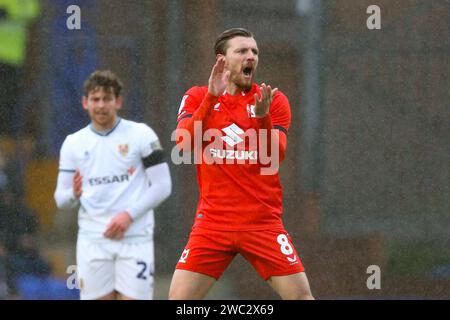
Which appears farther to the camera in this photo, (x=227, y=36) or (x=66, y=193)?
(x=66, y=193)

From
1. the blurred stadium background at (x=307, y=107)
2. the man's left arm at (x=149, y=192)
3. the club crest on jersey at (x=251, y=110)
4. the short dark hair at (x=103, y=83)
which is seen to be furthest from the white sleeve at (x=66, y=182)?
the club crest on jersey at (x=251, y=110)

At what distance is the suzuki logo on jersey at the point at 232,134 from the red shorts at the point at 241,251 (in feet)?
1.75

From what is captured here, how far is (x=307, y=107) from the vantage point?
30.3ft

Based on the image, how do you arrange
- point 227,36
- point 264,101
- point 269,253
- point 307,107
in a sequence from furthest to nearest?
point 307,107
point 227,36
point 269,253
point 264,101

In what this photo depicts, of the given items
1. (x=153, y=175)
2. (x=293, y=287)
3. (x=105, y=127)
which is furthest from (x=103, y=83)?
(x=293, y=287)

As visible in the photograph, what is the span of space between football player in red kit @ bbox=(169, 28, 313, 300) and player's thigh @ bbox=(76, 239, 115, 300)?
1519 millimetres

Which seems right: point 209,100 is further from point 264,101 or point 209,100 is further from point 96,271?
point 96,271

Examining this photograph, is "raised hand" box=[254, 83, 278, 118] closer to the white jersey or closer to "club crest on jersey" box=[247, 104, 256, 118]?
"club crest on jersey" box=[247, 104, 256, 118]

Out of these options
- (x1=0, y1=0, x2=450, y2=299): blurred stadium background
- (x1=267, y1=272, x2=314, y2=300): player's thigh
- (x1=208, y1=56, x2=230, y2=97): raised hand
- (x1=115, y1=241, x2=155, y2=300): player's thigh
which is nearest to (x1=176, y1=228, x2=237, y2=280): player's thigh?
(x1=267, y1=272, x2=314, y2=300): player's thigh

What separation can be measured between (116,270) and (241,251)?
1.70 metres

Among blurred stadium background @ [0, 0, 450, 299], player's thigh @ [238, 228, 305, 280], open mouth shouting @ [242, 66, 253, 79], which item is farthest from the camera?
blurred stadium background @ [0, 0, 450, 299]

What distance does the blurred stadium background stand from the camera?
360 inches

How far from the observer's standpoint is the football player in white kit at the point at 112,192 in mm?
7895
